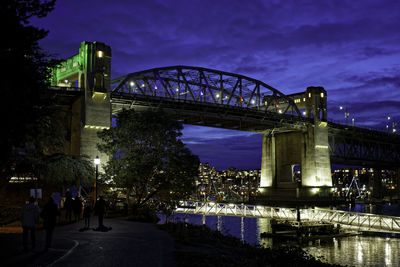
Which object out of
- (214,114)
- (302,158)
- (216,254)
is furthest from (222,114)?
(216,254)

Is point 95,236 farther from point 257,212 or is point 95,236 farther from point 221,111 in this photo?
point 221,111

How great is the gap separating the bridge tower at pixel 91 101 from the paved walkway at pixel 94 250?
2881 centimetres

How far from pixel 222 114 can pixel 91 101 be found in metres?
28.9

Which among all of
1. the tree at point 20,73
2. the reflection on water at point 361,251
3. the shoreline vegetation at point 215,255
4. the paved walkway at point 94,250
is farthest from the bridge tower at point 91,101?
the tree at point 20,73

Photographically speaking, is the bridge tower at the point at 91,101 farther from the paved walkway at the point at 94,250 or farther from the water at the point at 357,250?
the paved walkway at the point at 94,250

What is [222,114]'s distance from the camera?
77.0m

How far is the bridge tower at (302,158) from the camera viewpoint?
9131cm

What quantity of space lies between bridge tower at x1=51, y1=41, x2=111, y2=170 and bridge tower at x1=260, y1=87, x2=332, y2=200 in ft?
161

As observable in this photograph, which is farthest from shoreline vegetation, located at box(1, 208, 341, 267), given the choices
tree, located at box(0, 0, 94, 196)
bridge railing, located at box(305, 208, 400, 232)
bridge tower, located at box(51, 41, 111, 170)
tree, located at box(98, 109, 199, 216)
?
bridge railing, located at box(305, 208, 400, 232)

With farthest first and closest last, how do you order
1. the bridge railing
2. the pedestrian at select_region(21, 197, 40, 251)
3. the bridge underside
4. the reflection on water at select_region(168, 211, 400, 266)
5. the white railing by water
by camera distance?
1. the bridge underside
2. the white railing by water
3. the bridge railing
4. the reflection on water at select_region(168, 211, 400, 266)
5. the pedestrian at select_region(21, 197, 40, 251)

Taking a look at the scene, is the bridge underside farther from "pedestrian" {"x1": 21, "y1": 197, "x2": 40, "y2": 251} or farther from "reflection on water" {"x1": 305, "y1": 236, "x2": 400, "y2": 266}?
"pedestrian" {"x1": 21, "y1": 197, "x2": 40, "y2": 251}

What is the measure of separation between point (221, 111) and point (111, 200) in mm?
38296

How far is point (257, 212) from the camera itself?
67812 mm

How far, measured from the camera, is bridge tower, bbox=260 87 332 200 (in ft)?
300
